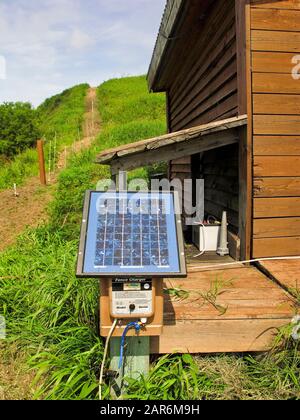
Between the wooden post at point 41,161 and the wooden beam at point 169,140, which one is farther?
the wooden post at point 41,161

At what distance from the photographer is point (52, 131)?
24031 millimetres

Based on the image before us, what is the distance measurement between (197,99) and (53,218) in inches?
148

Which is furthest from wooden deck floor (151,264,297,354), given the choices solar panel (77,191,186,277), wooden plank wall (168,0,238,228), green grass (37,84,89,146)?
green grass (37,84,89,146)

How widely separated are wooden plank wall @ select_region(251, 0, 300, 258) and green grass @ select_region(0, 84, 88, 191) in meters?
10.6

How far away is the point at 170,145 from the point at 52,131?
21.8 metres

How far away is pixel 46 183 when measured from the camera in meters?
12.5

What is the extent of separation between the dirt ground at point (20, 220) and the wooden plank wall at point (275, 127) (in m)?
2.64

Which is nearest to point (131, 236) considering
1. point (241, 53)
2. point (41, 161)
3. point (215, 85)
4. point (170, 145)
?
point (170, 145)

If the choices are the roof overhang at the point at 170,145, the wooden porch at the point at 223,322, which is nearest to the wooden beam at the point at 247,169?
the roof overhang at the point at 170,145

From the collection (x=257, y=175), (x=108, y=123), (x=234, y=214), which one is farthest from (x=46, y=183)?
(x=108, y=123)

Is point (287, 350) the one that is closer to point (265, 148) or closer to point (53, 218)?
point (265, 148)

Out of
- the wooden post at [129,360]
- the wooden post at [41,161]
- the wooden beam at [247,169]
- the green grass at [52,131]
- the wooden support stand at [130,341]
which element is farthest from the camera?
the green grass at [52,131]

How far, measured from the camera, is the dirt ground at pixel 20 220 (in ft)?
8.72

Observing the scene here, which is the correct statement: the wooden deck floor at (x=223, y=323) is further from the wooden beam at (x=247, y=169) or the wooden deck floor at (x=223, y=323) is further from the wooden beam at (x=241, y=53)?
the wooden beam at (x=241, y=53)
